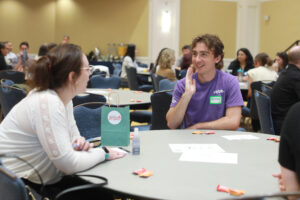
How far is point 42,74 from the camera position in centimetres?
176

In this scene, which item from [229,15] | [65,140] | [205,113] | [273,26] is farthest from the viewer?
[229,15]

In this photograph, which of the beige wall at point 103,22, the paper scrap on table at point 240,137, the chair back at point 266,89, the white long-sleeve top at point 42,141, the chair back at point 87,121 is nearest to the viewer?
the white long-sleeve top at point 42,141

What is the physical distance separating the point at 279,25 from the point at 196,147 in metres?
10.0

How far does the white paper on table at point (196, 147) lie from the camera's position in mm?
2072

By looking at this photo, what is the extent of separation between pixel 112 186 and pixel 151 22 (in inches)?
433

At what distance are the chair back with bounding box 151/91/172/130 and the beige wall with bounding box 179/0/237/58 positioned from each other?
881cm

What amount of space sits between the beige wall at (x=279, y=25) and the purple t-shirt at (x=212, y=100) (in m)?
8.54

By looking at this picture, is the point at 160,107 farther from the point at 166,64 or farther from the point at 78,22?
the point at 78,22

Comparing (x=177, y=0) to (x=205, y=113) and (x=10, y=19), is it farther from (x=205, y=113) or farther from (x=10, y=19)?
(x=205, y=113)

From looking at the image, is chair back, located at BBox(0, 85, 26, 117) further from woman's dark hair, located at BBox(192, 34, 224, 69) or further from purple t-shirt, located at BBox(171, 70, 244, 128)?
woman's dark hair, located at BBox(192, 34, 224, 69)

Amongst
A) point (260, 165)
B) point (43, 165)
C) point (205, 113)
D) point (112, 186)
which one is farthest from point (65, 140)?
point (205, 113)

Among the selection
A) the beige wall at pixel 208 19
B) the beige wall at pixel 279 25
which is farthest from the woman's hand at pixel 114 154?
the beige wall at pixel 208 19

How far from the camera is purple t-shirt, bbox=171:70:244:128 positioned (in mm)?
2846

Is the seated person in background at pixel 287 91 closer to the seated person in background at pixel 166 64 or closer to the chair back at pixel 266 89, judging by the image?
the chair back at pixel 266 89
